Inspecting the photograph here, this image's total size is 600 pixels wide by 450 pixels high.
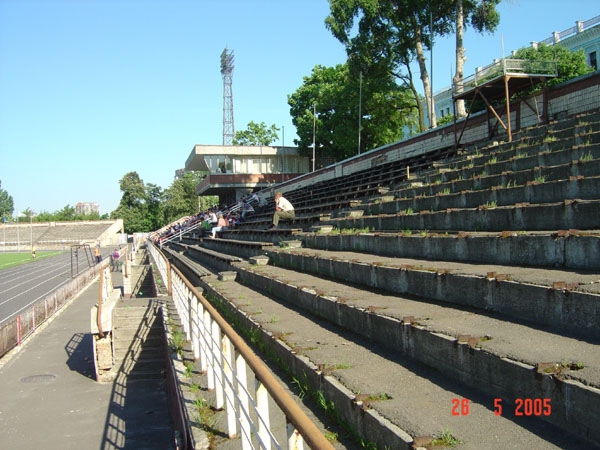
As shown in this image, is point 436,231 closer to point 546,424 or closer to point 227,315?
point 227,315

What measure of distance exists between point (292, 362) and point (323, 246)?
5043 millimetres

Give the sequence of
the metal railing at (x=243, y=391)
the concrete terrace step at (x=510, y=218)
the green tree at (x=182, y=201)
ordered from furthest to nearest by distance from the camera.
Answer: the green tree at (x=182, y=201)
the concrete terrace step at (x=510, y=218)
the metal railing at (x=243, y=391)

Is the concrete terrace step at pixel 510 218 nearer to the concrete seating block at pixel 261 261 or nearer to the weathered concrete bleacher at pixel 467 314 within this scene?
the weathered concrete bleacher at pixel 467 314

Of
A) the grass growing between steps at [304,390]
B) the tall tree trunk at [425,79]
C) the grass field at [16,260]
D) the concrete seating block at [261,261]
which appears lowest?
the grass field at [16,260]

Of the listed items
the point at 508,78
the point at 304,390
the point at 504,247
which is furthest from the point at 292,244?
the point at 304,390

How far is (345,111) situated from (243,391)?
3493 centimetres

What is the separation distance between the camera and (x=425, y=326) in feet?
12.0

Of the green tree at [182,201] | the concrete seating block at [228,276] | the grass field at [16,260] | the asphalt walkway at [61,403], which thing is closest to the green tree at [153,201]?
the green tree at [182,201]

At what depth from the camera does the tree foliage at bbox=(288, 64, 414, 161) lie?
33.2 meters

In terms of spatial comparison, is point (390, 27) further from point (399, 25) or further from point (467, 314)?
point (467, 314)

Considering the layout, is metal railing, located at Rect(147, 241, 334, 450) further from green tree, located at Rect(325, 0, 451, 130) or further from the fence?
green tree, located at Rect(325, 0, 451, 130)

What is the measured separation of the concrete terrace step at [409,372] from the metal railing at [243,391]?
0.59m
